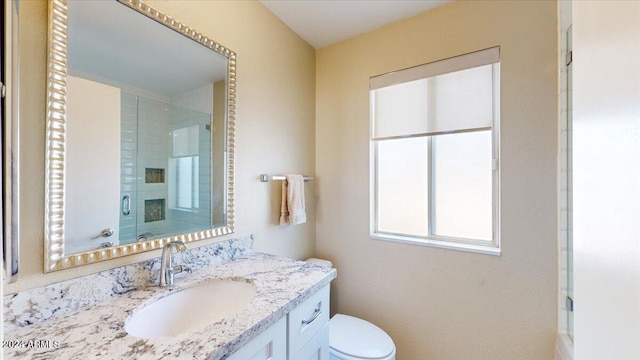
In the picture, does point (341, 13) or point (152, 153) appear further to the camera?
point (341, 13)

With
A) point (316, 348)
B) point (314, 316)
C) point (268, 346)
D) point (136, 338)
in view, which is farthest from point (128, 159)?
point (316, 348)

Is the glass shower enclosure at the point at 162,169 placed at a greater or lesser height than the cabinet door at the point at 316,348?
greater

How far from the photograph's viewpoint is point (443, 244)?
1.56 m

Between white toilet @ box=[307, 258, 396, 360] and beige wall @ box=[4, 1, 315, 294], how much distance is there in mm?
564

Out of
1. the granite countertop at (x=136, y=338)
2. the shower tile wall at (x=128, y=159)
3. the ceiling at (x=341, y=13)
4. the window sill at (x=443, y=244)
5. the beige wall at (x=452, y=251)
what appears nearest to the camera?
the granite countertop at (x=136, y=338)

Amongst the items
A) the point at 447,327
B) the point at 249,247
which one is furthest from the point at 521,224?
the point at 249,247

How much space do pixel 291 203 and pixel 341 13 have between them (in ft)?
4.12

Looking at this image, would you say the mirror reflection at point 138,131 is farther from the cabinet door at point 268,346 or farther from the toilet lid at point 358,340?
the toilet lid at point 358,340

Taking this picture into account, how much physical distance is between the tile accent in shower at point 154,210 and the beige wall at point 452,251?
1156 millimetres

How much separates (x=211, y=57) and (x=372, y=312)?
185 centimetres

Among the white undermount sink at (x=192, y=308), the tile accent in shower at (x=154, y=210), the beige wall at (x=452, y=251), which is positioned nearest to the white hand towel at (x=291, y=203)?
the beige wall at (x=452, y=251)

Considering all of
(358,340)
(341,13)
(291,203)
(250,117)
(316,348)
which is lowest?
(358,340)

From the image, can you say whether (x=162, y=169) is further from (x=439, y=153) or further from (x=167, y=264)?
(x=439, y=153)

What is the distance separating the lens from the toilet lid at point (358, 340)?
4.33 ft
